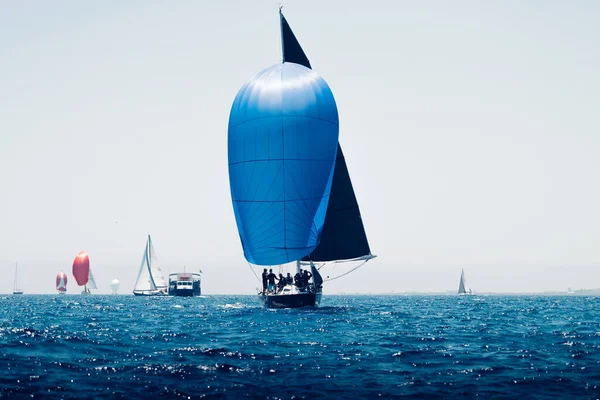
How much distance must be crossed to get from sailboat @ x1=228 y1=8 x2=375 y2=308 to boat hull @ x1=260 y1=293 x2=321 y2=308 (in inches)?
3.0

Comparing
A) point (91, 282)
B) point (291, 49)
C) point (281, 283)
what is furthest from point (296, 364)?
point (91, 282)

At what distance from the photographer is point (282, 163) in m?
41.6

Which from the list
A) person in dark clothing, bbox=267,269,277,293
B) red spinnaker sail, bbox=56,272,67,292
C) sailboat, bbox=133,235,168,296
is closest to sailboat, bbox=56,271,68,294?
red spinnaker sail, bbox=56,272,67,292

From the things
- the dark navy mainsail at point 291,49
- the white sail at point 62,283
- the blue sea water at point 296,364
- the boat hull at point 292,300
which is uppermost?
the dark navy mainsail at point 291,49

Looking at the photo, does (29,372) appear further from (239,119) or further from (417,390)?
(239,119)

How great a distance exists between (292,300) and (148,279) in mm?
95408

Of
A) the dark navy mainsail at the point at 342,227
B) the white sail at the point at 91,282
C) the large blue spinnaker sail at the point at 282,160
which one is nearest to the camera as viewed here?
the large blue spinnaker sail at the point at 282,160

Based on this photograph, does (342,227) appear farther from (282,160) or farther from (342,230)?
(282,160)

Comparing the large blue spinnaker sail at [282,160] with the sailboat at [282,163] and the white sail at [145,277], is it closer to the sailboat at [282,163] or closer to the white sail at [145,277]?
the sailboat at [282,163]

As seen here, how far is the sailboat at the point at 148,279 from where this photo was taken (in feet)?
441

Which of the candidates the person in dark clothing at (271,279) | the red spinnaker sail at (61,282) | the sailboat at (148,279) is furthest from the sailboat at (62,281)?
the person in dark clothing at (271,279)

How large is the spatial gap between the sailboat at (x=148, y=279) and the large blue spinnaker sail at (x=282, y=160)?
94.7 metres

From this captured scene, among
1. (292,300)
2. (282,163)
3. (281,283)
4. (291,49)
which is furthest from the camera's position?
(291,49)

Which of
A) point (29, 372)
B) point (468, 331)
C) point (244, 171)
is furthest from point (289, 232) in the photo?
point (29, 372)
